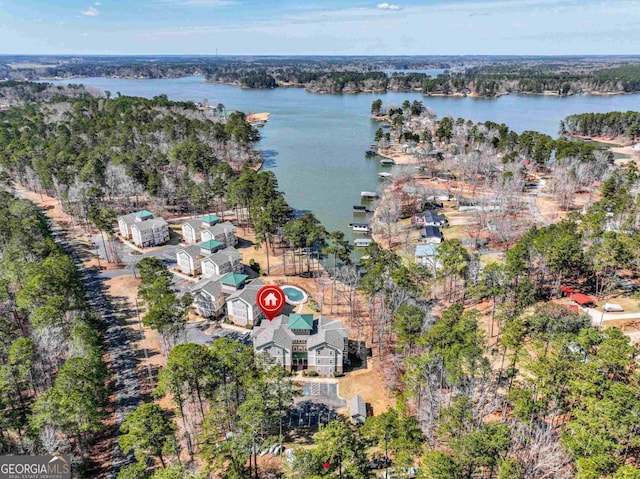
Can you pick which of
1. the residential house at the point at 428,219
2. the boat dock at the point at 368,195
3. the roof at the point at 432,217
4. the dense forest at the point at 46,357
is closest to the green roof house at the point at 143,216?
the dense forest at the point at 46,357

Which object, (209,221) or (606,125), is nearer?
(209,221)

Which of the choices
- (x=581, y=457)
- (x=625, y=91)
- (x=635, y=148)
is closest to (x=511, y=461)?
(x=581, y=457)

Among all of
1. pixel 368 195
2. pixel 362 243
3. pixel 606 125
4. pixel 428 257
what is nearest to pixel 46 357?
pixel 428 257

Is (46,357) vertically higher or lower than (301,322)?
lower

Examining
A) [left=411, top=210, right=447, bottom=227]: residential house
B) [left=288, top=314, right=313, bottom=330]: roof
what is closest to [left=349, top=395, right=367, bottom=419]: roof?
[left=288, top=314, right=313, bottom=330]: roof

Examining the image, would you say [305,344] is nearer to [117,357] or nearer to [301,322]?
[301,322]

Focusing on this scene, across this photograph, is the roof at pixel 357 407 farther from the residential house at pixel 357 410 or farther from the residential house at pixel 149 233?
the residential house at pixel 149 233

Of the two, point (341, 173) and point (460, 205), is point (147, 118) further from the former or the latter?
point (460, 205)

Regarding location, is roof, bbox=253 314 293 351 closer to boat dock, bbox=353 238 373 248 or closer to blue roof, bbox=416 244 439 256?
blue roof, bbox=416 244 439 256
